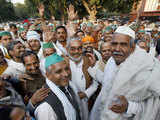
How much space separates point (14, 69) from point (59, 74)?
118 cm

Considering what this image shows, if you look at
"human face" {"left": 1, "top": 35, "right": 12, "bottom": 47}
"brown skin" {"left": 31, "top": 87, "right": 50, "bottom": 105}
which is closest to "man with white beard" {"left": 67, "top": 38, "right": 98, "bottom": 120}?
"brown skin" {"left": 31, "top": 87, "right": 50, "bottom": 105}

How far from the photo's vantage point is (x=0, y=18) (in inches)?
1663

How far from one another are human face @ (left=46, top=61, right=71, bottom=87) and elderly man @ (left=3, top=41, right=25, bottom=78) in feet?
2.91

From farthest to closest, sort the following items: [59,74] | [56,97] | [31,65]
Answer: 1. [31,65]
2. [59,74]
3. [56,97]

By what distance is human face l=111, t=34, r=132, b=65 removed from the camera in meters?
1.70

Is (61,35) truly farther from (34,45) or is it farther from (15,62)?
(15,62)

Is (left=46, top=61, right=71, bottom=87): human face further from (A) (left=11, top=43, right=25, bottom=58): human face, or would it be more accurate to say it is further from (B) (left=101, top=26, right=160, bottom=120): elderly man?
(A) (left=11, top=43, right=25, bottom=58): human face

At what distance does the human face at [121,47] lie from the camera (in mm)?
1704

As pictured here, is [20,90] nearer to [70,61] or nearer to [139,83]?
[70,61]

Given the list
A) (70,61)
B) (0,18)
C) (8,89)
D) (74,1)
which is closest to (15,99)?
(8,89)

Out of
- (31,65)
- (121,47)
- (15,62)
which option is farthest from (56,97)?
(15,62)

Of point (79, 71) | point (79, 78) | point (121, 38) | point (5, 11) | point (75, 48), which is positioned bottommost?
point (79, 78)

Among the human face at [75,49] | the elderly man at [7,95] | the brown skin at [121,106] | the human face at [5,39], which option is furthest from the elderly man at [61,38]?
the brown skin at [121,106]

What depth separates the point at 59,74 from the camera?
150 centimetres
